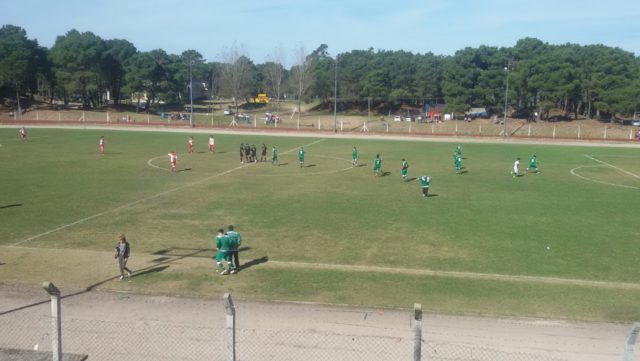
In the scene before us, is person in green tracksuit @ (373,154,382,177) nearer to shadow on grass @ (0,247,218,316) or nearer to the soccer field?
the soccer field

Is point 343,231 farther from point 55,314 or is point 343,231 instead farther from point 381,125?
point 381,125

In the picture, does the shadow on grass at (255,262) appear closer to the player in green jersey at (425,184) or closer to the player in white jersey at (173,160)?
the player in green jersey at (425,184)

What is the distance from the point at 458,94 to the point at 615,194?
61999 mm

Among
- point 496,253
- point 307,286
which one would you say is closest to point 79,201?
point 307,286

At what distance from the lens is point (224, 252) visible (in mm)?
15852

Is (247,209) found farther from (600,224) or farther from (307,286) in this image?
(600,224)

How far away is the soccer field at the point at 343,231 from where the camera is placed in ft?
48.0

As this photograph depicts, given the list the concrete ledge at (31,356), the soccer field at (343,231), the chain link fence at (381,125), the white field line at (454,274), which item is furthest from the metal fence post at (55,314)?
the chain link fence at (381,125)

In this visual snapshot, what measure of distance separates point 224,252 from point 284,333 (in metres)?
4.99

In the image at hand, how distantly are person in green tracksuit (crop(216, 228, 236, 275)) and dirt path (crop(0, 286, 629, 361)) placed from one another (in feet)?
8.53

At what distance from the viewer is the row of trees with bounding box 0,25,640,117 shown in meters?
81.7

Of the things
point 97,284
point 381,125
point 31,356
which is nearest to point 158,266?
point 97,284

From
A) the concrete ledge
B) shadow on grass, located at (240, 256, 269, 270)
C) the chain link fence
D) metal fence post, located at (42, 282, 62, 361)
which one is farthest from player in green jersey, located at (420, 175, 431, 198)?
the chain link fence

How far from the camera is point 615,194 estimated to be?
29.8 m
